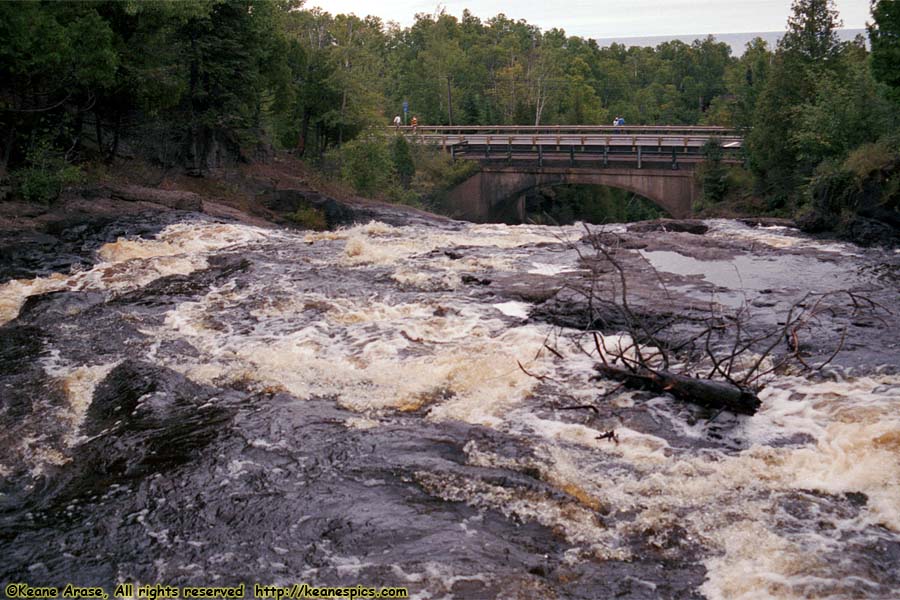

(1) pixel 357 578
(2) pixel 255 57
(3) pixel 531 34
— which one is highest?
(3) pixel 531 34

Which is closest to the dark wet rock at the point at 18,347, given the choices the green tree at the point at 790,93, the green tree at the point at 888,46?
the green tree at the point at 888,46

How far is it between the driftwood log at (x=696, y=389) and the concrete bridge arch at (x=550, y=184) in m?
29.6

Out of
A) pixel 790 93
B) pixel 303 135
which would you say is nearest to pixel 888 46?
pixel 790 93

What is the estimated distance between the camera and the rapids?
6.52 m

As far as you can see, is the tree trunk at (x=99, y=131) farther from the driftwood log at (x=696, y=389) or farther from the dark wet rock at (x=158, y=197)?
the driftwood log at (x=696, y=389)

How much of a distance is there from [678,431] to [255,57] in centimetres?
2538

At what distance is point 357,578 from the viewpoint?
638cm

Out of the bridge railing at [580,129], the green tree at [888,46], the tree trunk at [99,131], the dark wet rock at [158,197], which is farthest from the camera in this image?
the bridge railing at [580,129]

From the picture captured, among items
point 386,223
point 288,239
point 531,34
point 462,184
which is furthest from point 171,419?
point 531,34

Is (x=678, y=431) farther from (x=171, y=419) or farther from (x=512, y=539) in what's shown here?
(x=171, y=419)

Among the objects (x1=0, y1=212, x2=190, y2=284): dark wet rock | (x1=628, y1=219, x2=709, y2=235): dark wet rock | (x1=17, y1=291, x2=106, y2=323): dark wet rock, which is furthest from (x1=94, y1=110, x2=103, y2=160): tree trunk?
(x1=628, y1=219, x2=709, y2=235): dark wet rock

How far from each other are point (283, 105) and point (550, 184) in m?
15.8

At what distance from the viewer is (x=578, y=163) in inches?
1625

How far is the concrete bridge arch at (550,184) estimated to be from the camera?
39.1 m
